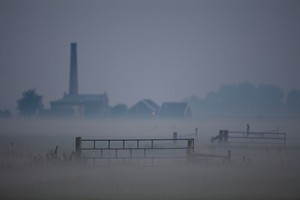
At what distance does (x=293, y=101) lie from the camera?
360 feet

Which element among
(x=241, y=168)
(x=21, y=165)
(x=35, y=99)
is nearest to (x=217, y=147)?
(x=241, y=168)

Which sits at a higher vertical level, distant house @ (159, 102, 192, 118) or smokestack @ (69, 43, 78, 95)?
smokestack @ (69, 43, 78, 95)

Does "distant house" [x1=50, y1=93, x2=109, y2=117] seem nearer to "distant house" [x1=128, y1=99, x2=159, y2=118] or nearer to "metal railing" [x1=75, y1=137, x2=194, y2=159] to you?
"distant house" [x1=128, y1=99, x2=159, y2=118]

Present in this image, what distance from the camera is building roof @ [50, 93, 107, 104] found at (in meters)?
83.0

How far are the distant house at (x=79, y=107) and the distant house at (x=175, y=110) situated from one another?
46.6ft

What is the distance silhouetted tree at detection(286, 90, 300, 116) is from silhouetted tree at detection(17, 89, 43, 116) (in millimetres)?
68810

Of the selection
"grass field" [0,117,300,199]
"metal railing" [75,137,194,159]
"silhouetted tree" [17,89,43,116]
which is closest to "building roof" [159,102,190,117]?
"silhouetted tree" [17,89,43,116]

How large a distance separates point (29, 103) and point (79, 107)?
13.1 metres

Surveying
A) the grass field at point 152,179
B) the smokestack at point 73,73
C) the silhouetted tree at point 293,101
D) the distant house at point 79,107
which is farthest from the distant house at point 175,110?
the grass field at point 152,179

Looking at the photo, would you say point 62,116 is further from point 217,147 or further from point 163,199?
point 163,199

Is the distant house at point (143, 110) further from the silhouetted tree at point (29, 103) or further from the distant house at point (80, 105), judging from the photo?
the silhouetted tree at point (29, 103)

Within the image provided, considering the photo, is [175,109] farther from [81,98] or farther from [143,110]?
[81,98]

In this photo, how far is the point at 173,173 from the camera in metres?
18.1

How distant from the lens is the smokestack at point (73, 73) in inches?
3498
